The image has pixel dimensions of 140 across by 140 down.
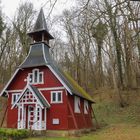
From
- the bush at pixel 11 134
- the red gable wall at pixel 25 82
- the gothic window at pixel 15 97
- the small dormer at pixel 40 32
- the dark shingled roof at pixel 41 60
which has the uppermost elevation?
the small dormer at pixel 40 32

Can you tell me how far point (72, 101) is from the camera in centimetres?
2144

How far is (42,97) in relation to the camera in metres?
21.1

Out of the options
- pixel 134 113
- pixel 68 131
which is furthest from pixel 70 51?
pixel 68 131

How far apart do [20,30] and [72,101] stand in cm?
2246

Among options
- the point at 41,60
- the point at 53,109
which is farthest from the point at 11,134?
the point at 41,60

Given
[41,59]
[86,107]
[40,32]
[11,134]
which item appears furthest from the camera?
[86,107]

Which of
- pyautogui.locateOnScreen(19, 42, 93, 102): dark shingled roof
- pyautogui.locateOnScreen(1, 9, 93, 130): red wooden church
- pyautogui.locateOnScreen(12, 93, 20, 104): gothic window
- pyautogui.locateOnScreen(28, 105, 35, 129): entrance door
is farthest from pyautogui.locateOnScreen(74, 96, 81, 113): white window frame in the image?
pyautogui.locateOnScreen(12, 93, 20, 104): gothic window

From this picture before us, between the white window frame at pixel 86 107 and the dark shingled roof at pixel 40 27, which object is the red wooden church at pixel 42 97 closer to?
the dark shingled roof at pixel 40 27

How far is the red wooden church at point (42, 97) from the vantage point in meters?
20.4

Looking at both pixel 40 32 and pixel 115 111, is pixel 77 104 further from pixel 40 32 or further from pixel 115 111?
pixel 115 111

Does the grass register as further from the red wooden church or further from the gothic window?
the gothic window

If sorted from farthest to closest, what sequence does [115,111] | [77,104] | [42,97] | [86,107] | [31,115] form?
[115,111] → [86,107] → [77,104] → [31,115] → [42,97]

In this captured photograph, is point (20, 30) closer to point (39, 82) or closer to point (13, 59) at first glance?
point (13, 59)

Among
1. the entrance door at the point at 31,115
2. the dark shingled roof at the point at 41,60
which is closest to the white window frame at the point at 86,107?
the dark shingled roof at the point at 41,60
